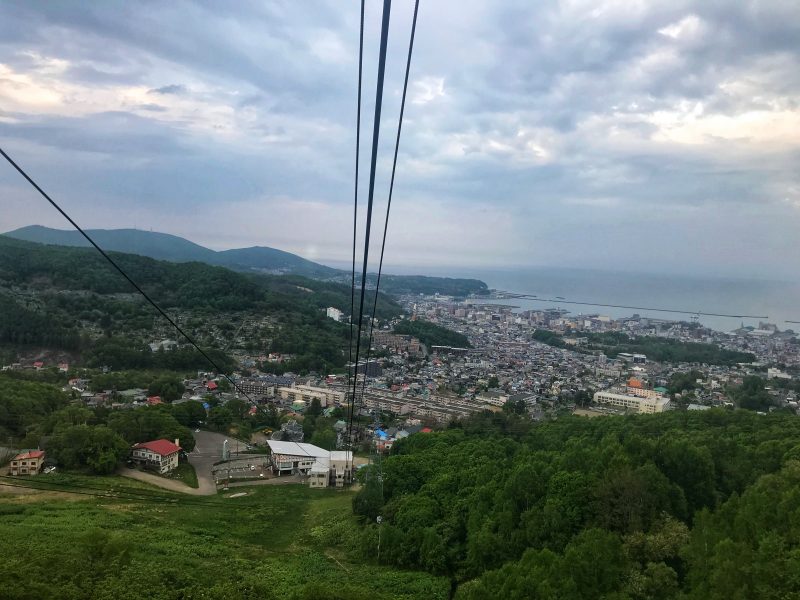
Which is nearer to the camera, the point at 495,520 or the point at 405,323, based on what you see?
the point at 495,520

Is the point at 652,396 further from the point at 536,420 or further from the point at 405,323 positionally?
the point at 405,323

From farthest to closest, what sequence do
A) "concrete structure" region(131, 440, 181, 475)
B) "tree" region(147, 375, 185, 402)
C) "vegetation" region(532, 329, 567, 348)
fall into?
1. "vegetation" region(532, 329, 567, 348)
2. "tree" region(147, 375, 185, 402)
3. "concrete structure" region(131, 440, 181, 475)

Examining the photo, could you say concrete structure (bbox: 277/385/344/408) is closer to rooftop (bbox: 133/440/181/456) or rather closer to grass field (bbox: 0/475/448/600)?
rooftop (bbox: 133/440/181/456)

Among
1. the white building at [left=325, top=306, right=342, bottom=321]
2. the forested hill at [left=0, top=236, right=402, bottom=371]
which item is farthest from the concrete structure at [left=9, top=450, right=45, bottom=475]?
the white building at [left=325, top=306, right=342, bottom=321]

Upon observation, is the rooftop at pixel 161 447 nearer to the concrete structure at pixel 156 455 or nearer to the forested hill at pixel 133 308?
the concrete structure at pixel 156 455

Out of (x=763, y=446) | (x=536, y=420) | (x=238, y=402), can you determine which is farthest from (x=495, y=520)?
(x=238, y=402)

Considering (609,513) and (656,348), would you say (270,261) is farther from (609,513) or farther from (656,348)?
(609,513)

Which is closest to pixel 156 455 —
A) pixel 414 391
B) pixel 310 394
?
pixel 310 394

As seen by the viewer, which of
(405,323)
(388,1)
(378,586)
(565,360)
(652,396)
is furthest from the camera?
(405,323)
